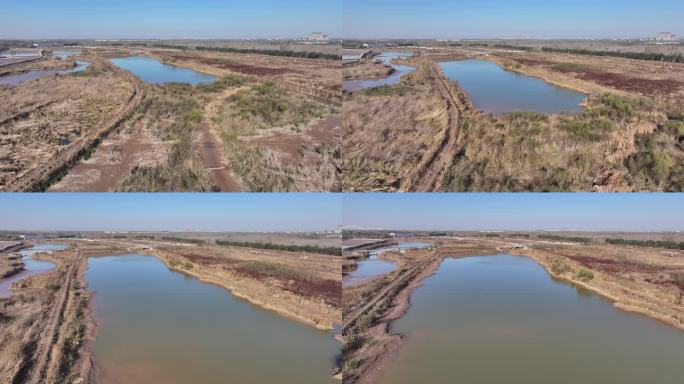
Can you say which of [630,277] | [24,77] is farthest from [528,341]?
[24,77]

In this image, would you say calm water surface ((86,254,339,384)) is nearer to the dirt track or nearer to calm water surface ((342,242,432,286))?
calm water surface ((342,242,432,286))

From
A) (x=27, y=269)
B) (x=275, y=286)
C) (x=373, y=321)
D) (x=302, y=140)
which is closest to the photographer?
(x=373, y=321)

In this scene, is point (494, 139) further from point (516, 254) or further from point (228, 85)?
Result: point (516, 254)

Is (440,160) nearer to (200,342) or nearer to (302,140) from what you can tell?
(302,140)

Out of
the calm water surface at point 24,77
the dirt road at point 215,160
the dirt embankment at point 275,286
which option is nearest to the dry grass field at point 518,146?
the dirt road at point 215,160

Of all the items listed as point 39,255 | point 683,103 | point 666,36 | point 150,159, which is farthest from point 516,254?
point 666,36

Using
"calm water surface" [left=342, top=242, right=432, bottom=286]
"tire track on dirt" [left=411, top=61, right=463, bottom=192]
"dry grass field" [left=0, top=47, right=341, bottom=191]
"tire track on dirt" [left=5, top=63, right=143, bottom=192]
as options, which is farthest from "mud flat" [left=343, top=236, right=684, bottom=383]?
"tire track on dirt" [left=5, top=63, right=143, bottom=192]

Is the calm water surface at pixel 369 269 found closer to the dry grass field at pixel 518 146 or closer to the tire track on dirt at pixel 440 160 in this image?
the dry grass field at pixel 518 146
